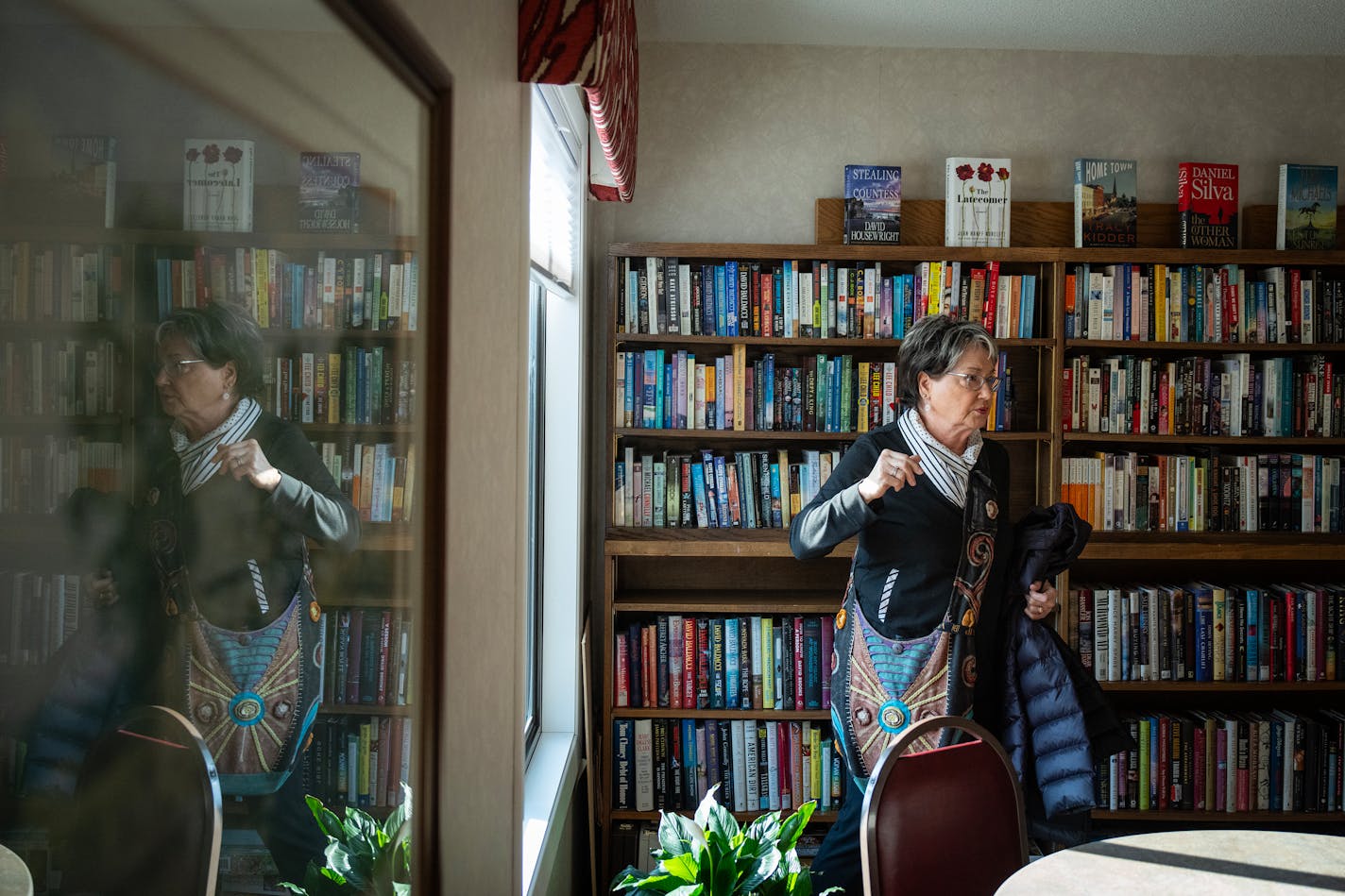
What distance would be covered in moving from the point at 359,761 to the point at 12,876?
0.44m

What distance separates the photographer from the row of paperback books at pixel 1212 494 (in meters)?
3.29

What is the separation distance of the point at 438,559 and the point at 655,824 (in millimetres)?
2498

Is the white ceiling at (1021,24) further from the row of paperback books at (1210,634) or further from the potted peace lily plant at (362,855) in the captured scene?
the potted peace lily plant at (362,855)

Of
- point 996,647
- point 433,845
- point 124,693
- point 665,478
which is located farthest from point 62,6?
point 665,478

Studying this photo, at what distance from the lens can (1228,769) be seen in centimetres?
327

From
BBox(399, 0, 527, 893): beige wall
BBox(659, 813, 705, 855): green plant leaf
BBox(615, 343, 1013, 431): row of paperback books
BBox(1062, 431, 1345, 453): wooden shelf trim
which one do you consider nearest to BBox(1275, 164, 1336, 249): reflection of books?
BBox(1062, 431, 1345, 453): wooden shelf trim

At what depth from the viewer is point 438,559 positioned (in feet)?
3.45

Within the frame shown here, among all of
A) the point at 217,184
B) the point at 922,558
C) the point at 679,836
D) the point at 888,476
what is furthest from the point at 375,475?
the point at 679,836

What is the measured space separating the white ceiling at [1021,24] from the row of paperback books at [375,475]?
256cm

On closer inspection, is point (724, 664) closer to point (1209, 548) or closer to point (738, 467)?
point (738, 467)

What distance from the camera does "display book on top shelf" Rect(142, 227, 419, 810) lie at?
24.0 inches

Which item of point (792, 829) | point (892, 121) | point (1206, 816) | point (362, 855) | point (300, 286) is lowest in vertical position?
point (1206, 816)

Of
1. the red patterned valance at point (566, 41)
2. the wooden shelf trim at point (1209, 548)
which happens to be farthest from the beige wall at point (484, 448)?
the wooden shelf trim at point (1209, 548)

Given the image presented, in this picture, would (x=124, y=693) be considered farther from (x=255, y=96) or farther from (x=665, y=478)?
(x=665, y=478)
